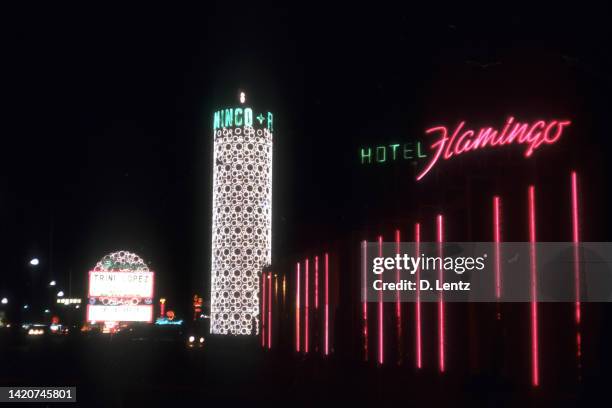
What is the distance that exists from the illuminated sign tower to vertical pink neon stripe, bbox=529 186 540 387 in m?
47.3

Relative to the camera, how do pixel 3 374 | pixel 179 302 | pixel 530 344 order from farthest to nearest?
pixel 179 302 < pixel 3 374 < pixel 530 344

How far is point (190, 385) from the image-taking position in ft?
68.9

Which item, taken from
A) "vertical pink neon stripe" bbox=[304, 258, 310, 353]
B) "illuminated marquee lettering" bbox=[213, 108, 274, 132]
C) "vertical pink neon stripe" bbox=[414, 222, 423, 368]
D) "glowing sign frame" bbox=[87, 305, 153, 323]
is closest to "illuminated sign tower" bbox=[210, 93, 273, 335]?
"illuminated marquee lettering" bbox=[213, 108, 274, 132]

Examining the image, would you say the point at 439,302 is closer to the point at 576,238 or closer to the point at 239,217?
the point at 576,238

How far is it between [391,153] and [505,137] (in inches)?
961

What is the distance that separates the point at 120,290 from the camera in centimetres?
6888

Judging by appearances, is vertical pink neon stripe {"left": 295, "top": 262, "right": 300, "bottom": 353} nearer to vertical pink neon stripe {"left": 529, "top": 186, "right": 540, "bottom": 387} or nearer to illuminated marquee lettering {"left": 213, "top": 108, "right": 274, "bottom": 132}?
vertical pink neon stripe {"left": 529, "top": 186, "right": 540, "bottom": 387}

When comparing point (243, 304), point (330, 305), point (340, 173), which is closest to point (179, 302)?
point (243, 304)

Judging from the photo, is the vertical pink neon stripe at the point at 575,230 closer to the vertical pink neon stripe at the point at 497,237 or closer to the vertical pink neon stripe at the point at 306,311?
the vertical pink neon stripe at the point at 497,237

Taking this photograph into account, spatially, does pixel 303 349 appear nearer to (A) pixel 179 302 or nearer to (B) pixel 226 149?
(B) pixel 226 149

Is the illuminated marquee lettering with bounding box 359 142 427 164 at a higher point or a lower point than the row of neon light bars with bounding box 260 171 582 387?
higher

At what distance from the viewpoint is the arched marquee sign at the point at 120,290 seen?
68.2 m

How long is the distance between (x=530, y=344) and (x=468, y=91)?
34262mm

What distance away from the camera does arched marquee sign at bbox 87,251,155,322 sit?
68250 mm
